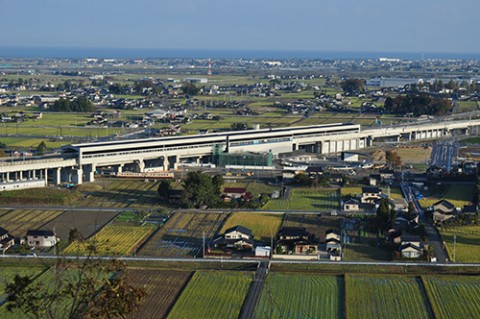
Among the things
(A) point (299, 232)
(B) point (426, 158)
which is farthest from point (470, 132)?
(A) point (299, 232)

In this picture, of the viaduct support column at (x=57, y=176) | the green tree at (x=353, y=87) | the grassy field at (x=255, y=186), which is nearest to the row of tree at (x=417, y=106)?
the green tree at (x=353, y=87)

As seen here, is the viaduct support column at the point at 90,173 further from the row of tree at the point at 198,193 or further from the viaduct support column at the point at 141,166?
the row of tree at the point at 198,193

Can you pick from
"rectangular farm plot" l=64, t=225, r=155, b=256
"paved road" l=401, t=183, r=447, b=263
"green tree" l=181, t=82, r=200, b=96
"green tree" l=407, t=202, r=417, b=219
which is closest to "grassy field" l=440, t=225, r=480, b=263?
"paved road" l=401, t=183, r=447, b=263

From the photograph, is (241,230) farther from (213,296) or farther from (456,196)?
(456,196)

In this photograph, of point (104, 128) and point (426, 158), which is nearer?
point (426, 158)

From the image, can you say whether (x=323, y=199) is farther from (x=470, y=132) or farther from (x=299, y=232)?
(x=470, y=132)

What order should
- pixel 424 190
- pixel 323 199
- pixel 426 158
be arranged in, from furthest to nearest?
pixel 426 158
pixel 424 190
pixel 323 199

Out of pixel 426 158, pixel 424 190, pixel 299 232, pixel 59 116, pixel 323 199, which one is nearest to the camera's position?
pixel 299 232
